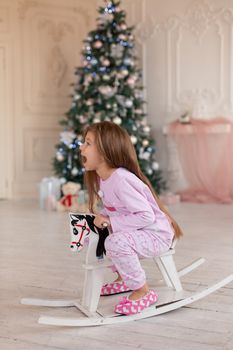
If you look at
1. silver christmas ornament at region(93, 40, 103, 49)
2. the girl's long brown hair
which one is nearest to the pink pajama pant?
the girl's long brown hair

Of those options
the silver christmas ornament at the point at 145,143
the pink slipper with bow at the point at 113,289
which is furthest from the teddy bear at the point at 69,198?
the pink slipper with bow at the point at 113,289

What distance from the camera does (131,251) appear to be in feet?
7.41

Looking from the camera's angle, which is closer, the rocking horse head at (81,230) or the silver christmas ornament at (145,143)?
the rocking horse head at (81,230)

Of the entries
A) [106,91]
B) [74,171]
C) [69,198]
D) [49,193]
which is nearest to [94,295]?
[69,198]

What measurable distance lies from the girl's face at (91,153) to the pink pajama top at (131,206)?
0.09 metres

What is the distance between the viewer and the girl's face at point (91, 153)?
2.36 meters

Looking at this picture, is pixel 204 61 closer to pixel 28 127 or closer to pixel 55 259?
pixel 28 127

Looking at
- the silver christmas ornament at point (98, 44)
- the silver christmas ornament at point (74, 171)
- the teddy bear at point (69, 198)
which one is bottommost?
the teddy bear at point (69, 198)

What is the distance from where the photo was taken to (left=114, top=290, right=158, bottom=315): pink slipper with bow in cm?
225

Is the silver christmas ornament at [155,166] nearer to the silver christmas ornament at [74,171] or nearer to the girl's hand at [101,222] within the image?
the silver christmas ornament at [74,171]

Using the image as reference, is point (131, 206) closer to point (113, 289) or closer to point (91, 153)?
point (91, 153)

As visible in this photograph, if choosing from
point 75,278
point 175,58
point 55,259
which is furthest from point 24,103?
point 75,278

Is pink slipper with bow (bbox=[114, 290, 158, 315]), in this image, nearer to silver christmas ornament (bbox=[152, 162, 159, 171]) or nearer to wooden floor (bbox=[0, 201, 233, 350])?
wooden floor (bbox=[0, 201, 233, 350])

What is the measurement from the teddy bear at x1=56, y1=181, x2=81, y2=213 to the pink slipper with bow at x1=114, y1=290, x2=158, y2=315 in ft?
11.4
